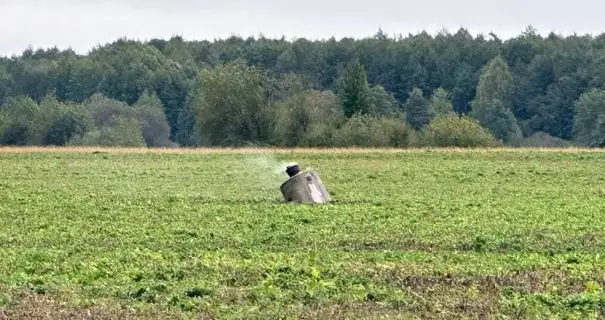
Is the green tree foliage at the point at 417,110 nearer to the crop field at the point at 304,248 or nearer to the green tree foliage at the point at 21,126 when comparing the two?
the green tree foliage at the point at 21,126

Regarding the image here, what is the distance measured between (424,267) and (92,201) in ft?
49.9

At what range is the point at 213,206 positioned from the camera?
1242 inches

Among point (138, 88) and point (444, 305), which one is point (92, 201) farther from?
point (138, 88)

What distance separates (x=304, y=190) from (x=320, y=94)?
3005 inches

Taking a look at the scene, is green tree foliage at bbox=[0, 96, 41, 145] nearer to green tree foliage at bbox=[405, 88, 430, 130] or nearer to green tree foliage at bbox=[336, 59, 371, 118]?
green tree foliage at bbox=[336, 59, 371, 118]

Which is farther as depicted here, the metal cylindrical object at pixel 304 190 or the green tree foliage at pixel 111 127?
the green tree foliage at pixel 111 127

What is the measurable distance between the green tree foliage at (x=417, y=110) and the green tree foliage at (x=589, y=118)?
20.8m

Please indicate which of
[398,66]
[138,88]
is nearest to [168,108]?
[138,88]

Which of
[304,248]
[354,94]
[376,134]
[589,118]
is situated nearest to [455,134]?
[376,134]

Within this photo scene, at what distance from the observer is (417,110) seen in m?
150

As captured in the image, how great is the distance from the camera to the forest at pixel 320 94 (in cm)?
10206

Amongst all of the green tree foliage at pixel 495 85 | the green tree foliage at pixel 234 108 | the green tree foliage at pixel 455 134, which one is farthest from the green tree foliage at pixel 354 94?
the green tree foliage at pixel 495 85

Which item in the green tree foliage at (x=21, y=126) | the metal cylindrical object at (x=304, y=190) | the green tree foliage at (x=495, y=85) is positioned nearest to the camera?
the metal cylindrical object at (x=304, y=190)

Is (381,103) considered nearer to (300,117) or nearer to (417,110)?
(417,110)
